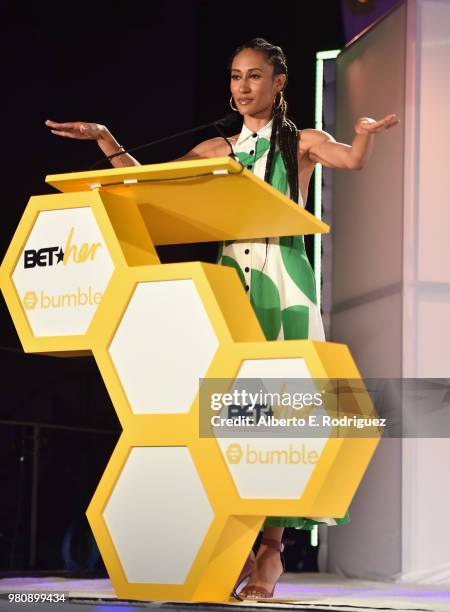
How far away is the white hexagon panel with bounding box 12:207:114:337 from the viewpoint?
212cm

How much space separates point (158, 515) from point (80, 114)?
235cm

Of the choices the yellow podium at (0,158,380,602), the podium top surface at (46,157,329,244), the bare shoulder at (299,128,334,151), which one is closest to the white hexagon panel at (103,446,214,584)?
the yellow podium at (0,158,380,602)

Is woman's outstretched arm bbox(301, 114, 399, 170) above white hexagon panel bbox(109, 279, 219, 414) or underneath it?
above

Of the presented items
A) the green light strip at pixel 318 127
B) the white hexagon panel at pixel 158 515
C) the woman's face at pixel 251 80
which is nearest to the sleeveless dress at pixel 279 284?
the woman's face at pixel 251 80

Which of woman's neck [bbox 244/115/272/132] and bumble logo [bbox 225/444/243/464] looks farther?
woman's neck [bbox 244/115/272/132]

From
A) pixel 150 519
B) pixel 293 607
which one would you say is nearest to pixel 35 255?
pixel 150 519

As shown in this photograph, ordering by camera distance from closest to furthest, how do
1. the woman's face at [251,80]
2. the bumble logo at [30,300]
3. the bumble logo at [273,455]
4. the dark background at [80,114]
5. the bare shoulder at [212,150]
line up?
the bumble logo at [273,455]
the bumble logo at [30,300]
the woman's face at [251,80]
the bare shoulder at [212,150]
the dark background at [80,114]

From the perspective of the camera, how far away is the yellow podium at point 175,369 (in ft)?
6.45

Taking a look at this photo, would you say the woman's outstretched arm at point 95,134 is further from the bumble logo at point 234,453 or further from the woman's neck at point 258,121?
the bumble logo at point 234,453

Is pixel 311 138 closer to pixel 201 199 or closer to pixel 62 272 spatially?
pixel 201 199

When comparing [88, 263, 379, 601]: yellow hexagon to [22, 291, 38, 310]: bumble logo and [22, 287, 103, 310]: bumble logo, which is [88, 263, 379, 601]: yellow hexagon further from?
[22, 291, 38, 310]: bumble logo

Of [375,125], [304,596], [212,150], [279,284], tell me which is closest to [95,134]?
[212,150]

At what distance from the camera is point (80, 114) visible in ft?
13.2

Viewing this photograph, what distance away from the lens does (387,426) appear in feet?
12.1
